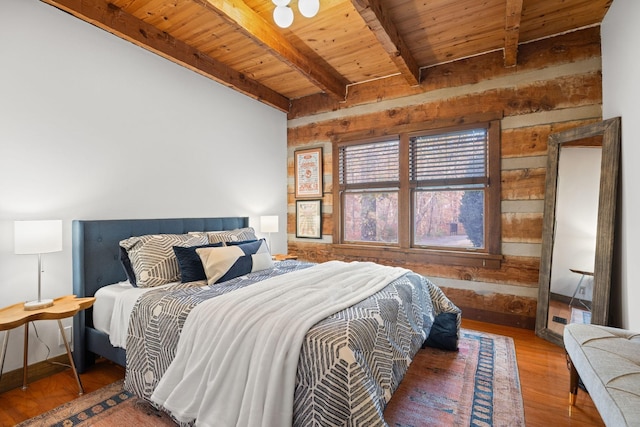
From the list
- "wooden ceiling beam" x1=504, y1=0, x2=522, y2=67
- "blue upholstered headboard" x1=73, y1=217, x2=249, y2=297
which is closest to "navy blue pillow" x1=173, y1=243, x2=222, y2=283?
"blue upholstered headboard" x1=73, y1=217, x2=249, y2=297

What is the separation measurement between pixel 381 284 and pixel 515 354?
4.76 feet

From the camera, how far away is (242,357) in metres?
1.43

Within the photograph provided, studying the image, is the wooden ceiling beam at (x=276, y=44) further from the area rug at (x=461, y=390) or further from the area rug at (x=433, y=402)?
the area rug at (x=461, y=390)

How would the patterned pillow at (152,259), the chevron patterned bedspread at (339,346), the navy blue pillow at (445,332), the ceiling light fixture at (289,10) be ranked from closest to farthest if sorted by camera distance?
the chevron patterned bedspread at (339,346) < the ceiling light fixture at (289,10) < the patterned pillow at (152,259) < the navy blue pillow at (445,332)

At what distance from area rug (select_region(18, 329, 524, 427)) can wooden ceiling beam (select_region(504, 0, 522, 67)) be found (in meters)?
2.71

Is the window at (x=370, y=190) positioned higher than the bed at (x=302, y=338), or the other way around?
the window at (x=370, y=190)

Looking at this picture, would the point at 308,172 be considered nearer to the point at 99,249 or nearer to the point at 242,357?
the point at 99,249

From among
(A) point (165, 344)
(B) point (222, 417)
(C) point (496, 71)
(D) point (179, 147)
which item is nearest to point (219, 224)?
(D) point (179, 147)

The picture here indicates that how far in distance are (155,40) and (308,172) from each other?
2.38 meters

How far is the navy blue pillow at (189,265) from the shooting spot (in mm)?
2416

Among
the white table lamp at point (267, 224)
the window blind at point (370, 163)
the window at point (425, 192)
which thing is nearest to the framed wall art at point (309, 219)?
the window at point (425, 192)

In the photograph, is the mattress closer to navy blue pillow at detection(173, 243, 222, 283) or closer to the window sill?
navy blue pillow at detection(173, 243, 222, 283)

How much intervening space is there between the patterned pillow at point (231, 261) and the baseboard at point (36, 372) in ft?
4.14

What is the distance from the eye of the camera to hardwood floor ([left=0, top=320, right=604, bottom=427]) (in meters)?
1.82
